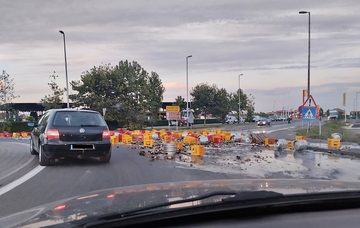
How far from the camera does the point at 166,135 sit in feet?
77.4

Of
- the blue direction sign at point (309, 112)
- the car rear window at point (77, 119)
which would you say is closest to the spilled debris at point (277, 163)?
the car rear window at point (77, 119)

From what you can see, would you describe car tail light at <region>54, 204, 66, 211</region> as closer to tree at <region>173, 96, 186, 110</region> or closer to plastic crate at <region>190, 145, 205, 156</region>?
plastic crate at <region>190, 145, 205, 156</region>

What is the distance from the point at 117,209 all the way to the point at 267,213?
89cm

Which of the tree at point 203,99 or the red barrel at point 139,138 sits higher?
the tree at point 203,99

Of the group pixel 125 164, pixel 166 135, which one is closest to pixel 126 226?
pixel 125 164

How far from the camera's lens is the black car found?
1114cm

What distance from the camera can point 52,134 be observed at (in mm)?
11141

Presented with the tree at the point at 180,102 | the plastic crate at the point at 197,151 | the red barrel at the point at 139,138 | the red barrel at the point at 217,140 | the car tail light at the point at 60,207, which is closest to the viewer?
the car tail light at the point at 60,207

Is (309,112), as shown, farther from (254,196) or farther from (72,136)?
(254,196)

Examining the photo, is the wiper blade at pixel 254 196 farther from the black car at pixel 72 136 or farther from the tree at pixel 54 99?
the tree at pixel 54 99

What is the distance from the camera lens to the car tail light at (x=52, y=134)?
11117 mm

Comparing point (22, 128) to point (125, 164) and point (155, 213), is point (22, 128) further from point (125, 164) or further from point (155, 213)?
point (155, 213)

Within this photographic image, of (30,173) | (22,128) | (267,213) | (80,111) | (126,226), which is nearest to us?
(126,226)

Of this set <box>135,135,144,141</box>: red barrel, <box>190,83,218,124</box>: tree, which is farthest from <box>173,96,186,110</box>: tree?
<box>135,135,144,141</box>: red barrel
